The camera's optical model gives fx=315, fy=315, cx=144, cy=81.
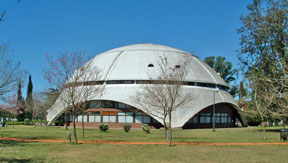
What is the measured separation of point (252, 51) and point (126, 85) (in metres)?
22.6

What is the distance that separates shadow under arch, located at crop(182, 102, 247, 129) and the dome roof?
17.3ft

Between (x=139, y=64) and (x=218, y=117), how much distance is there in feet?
57.6

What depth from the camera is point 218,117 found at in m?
58.2

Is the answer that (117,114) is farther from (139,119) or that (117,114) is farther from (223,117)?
(223,117)

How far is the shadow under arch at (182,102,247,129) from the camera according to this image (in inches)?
2163

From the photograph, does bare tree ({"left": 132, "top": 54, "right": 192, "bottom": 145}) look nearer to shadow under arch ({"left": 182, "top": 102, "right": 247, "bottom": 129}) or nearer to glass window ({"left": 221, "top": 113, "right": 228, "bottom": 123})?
shadow under arch ({"left": 182, "top": 102, "right": 247, "bottom": 129})

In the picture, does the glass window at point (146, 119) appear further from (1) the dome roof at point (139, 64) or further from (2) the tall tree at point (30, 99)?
(2) the tall tree at point (30, 99)

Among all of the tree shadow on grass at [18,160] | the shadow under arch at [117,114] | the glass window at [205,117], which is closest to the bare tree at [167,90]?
the shadow under arch at [117,114]

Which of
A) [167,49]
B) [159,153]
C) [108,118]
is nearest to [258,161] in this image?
[159,153]

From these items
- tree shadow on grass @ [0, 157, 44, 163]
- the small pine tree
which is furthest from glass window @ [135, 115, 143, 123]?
tree shadow on grass @ [0, 157, 44, 163]

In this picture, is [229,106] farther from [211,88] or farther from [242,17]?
[242,17]

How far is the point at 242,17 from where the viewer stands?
37.1 metres

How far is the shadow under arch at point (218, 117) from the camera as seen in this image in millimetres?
54938

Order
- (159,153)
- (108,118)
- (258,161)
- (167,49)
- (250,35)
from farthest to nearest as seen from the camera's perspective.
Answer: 1. (167,49)
2. (108,118)
3. (250,35)
4. (159,153)
5. (258,161)
